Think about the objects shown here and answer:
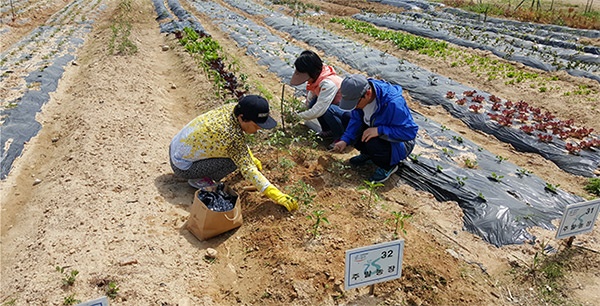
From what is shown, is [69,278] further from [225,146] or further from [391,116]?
[391,116]

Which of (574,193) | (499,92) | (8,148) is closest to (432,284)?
(574,193)

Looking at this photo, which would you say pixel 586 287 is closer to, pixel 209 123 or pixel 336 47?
pixel 209 123

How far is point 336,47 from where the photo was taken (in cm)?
1101

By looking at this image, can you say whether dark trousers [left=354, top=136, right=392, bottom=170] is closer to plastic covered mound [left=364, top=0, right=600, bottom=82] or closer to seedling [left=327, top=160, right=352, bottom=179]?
seedling [left=327, top=160, right=352, bottom=179]

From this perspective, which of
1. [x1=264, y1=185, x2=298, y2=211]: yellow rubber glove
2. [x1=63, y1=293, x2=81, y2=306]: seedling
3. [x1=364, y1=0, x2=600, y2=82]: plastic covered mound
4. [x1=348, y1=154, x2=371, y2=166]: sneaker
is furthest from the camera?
[x1=364, y1=0, x2=600, y2=82]: plastic covered mound

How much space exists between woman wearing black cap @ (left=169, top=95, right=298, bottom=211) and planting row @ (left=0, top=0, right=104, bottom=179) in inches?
108

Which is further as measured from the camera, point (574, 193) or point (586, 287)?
point (574, 193)

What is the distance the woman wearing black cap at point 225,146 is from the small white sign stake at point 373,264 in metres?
1.23

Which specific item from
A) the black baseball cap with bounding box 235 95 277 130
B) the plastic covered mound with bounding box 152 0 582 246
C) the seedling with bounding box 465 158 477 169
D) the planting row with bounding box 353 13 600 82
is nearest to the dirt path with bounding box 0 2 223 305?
the black baseball cap with bounding box 235 95 277 130

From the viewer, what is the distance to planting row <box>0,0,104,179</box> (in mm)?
5949

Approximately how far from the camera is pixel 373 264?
2.71 meters

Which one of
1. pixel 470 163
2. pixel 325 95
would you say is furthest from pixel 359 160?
pixel 470 163

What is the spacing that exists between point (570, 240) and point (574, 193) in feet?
4.94

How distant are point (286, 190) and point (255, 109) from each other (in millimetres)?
1026
